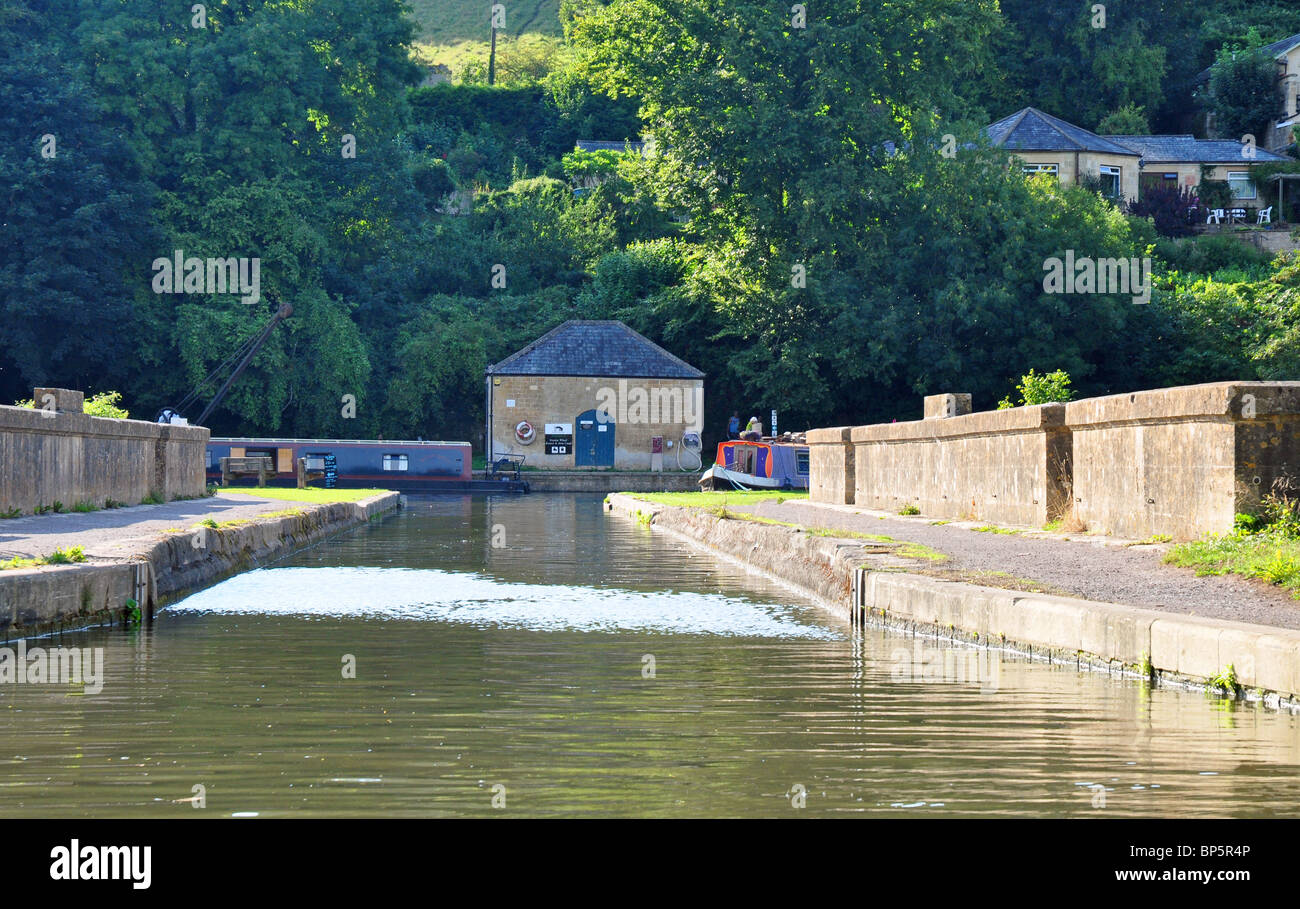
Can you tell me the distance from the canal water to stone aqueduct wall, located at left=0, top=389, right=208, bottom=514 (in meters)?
7.30

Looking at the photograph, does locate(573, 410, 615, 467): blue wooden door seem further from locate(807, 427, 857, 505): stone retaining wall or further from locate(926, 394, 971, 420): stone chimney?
locate(926, 394, 971, 420): stone chimney

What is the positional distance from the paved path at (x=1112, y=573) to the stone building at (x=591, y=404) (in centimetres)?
3773

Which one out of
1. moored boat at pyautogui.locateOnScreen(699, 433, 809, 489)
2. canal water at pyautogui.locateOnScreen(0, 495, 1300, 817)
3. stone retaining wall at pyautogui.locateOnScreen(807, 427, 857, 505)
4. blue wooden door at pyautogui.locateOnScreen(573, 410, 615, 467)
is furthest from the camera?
blue wooden door at pyautogui.locateOnScreen(573, 410, 615, 467)

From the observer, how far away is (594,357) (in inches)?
2275

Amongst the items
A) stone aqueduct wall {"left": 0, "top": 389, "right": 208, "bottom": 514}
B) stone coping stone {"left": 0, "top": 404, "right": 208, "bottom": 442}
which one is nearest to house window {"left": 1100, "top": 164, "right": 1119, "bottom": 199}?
stone aqueduct wall {"left": 0, "top": 389, "right": 208, "bottom": 514}

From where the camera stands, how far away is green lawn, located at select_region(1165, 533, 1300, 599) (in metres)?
10.7

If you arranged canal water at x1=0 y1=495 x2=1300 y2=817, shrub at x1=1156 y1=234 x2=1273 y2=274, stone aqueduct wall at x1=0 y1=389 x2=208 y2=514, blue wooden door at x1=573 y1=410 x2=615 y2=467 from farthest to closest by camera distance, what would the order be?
1. shrub at x1=1156 y1=234 x2=1273 y2=274
2. blue wooden door at x1=573 y1=410 x2=615 y2=467
3. stone aqueduct wall at x1=0 y1=389 x2=208 y2=514
4. canal water at x1=0 y1=495 x2=1300 y2=817

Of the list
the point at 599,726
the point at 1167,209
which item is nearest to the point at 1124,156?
the point at 1167,209

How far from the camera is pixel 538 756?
6719 millimetres

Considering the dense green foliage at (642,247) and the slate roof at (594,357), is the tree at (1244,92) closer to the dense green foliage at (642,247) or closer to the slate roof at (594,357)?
the dense green foliage at (642,247)

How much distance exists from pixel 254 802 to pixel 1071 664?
19.9 feet
